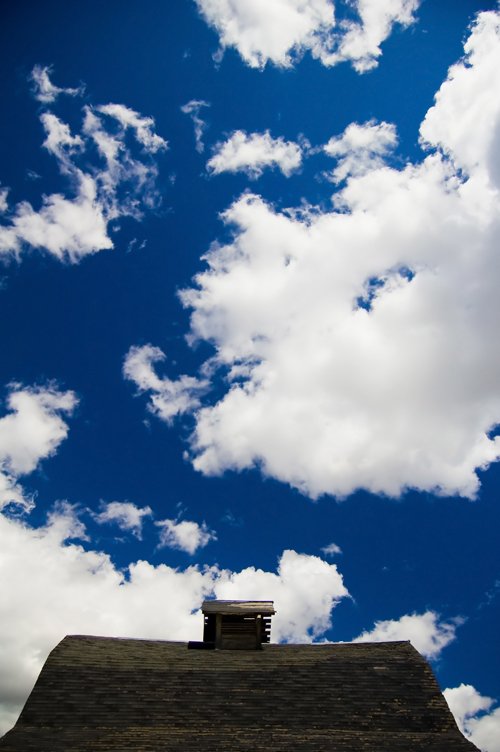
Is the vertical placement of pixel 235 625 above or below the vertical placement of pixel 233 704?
above

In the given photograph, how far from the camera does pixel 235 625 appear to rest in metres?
26.5

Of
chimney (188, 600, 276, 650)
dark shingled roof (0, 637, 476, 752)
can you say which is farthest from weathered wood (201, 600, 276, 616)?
A: dark shingled roof (0, 637, 476, 752)

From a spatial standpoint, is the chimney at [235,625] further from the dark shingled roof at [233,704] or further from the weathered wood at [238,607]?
the dark shingled roof at [233,704]

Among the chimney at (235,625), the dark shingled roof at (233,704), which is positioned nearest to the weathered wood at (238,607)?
the chimney at (235,625)

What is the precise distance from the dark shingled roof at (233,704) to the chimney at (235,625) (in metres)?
1.60

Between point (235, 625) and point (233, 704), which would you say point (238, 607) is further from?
point (233, 704)

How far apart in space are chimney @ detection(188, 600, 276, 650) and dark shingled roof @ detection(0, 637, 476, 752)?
1596mm

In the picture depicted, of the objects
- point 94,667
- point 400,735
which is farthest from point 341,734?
point 94,667

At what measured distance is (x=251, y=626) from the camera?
26.5 m

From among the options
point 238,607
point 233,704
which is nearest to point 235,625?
point 238,607

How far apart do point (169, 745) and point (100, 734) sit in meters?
2.60

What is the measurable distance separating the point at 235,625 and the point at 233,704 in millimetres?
6438

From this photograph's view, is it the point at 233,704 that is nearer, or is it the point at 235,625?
the point at 233,704

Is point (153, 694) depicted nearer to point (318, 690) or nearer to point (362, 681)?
point (318, 690)
